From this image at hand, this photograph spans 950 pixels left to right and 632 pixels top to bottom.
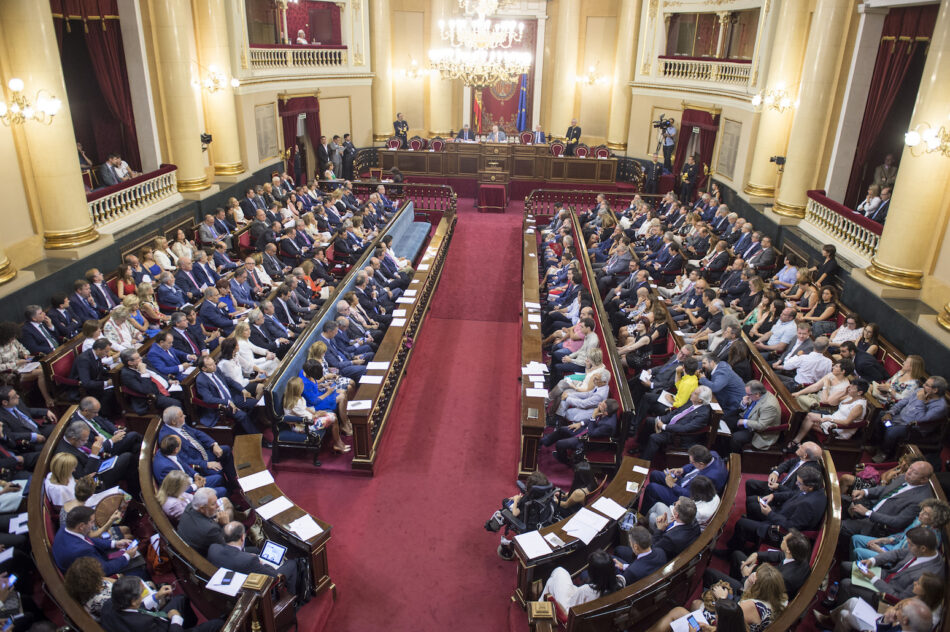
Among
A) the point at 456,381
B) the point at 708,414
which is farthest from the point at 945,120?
the point at 456,381

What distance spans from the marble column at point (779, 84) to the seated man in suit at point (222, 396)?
1039cm

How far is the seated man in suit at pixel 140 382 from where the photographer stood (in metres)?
6.16

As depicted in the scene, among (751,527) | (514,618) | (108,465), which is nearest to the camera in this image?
(514,618)

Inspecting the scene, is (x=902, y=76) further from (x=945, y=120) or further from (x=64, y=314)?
(x=64, y=314)

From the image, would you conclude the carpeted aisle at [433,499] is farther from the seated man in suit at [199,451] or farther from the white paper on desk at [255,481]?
the white paper on desk at [255,481]

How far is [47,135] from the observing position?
26.8 ft

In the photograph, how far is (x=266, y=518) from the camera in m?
4.76

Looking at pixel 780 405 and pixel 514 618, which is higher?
pixel 780 405

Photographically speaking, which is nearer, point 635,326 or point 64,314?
point 64,314

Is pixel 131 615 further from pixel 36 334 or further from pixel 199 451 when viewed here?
pixel 36 334

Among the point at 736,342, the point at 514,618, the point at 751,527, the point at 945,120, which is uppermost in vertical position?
the point at 945,120

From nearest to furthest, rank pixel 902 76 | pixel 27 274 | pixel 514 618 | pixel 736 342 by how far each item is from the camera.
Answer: pixel 514 618
pixel 736 342
pixel 27 274
pixel 902 76

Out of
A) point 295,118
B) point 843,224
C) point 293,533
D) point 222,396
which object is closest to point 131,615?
point 293,533

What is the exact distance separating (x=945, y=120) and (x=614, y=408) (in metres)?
5.21
